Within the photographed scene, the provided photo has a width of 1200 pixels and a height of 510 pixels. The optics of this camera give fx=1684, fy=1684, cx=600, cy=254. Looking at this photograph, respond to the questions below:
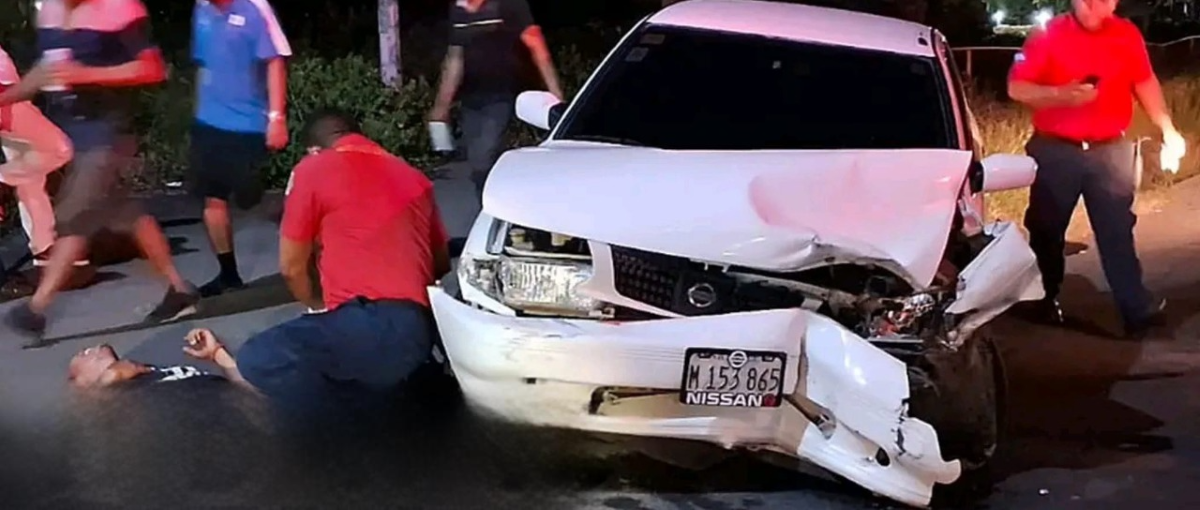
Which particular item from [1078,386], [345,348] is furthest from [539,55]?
[1078,386]

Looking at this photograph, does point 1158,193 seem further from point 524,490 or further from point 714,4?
point 524,490

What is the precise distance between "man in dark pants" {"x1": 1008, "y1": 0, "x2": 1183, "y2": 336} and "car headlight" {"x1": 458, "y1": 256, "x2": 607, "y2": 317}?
3.26 meters

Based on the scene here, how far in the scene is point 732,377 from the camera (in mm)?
5070

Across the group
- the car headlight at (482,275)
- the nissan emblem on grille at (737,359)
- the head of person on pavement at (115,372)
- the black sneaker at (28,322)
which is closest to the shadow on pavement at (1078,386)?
the nissan emblem on grille at (737,359)

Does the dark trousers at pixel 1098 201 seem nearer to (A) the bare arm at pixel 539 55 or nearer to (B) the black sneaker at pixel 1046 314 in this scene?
(B) the black sneaker at pixel 1046 314

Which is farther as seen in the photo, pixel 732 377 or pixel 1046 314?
pixel 1046 314

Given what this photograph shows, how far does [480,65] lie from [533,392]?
3.72 meters

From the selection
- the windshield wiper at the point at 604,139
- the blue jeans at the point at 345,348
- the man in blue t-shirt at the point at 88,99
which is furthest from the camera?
the man in blue t-shirt at the point at 88,99

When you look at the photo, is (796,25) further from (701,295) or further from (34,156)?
(34,156)

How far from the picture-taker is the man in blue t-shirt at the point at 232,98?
25.5ft

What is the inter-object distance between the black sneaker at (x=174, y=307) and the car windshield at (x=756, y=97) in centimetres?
220

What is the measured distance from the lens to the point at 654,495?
554 cm

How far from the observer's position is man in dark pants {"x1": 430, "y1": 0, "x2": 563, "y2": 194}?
8609mm

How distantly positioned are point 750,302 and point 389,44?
8560 millimetres
